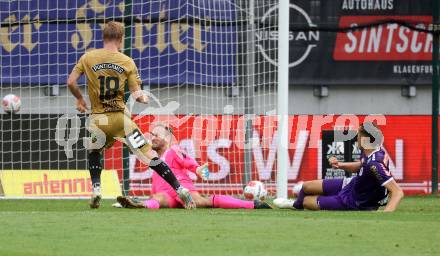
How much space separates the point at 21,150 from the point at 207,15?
13.5 ft

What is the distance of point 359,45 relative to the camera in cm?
2520

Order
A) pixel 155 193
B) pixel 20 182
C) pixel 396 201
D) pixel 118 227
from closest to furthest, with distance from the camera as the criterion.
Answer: pixel 118 227
pixel 396 201
pixel 155 193
pixel 20 182

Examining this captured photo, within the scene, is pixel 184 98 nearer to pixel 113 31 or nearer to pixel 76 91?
pixel 113 31

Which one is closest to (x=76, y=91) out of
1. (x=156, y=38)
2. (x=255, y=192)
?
(x=255, y=192)

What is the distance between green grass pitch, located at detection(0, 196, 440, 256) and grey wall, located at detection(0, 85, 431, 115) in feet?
25.0

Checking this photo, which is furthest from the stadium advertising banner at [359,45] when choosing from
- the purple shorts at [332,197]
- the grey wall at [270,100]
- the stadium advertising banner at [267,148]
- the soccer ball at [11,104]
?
the purple shorts at [332,197]

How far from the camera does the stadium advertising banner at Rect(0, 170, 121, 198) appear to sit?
16.4 meters

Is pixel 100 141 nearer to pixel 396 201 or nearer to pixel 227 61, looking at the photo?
pixel 396 201

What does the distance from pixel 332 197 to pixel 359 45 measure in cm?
1340

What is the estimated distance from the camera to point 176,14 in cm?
1928

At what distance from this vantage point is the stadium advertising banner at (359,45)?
24.6 m

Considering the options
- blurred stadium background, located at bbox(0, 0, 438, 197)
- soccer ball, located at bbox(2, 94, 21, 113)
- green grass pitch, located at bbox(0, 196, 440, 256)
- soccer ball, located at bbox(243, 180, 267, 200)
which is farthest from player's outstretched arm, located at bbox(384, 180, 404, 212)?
soccer ball, located at bbox(2, 94, 21, 113)

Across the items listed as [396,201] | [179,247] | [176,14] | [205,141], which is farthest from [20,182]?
[179,247]

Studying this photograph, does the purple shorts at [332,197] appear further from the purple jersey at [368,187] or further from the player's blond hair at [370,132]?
the player's blond hair at [370,132]
